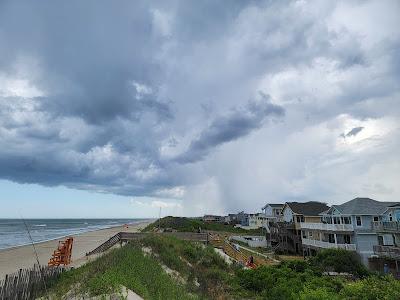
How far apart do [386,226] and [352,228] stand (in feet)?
12.4

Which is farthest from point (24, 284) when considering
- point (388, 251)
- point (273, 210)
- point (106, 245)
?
point (273, 210)

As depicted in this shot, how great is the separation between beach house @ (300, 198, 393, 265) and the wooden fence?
1397 inches

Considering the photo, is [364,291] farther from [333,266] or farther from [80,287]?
[333,266]

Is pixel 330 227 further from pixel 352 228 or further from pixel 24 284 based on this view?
pixel 24 284

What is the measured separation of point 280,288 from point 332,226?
2851 cm

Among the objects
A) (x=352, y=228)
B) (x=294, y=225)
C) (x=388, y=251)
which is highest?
(x=294, y=225)

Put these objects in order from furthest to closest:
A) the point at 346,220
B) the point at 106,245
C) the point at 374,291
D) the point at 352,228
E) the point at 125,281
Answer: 1. the point at 346,220
2. the point at 352,228
3. the point at 106,245
4. the point at 125,281
5. the point at 374,291

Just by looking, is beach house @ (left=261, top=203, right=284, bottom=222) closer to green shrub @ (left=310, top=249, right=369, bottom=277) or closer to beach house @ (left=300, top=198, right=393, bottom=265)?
beach house @ (left=300, top=198, right=393, bottom=265)

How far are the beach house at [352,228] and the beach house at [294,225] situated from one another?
25.0 feet

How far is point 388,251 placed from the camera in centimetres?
3900

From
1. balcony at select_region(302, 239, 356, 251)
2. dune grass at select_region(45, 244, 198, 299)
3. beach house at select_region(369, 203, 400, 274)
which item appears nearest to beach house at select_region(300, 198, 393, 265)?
balcony at select_region(302, 239, 356, 251)

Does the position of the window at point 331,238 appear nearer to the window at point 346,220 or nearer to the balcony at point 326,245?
the balcony at point 326,245

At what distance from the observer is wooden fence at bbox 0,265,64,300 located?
15.8 metres

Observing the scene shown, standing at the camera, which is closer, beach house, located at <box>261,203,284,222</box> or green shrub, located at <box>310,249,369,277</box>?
green shrub, located at <box>310,249,369,277</box>
